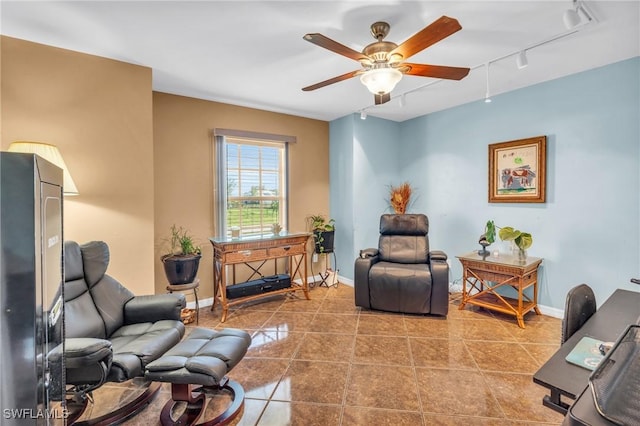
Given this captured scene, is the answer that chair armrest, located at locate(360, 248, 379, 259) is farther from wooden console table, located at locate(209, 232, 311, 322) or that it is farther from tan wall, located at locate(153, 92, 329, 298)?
tan wall, located at locate(153, 92, 329, 298)

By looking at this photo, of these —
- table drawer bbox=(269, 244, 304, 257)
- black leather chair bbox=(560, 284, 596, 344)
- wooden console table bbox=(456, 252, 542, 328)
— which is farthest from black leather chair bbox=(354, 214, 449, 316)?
black leather chair bbox=(560, 284, 596, 344)

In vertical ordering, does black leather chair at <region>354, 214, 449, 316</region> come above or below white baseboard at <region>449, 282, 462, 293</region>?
above

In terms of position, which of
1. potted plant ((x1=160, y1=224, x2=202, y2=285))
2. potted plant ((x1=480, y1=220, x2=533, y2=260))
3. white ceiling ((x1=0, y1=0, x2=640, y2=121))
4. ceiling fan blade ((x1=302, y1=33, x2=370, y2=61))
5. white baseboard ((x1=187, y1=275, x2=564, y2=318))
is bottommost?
white baseboard ((x1=187, y1=275, x2=564, y2=318))

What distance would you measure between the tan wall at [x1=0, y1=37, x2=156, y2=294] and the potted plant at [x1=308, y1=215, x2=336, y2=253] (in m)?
2.22

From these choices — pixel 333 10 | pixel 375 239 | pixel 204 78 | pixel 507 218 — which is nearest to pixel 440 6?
pixel 333 10

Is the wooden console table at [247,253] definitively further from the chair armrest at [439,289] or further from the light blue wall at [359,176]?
the chair armrest at [439,289]

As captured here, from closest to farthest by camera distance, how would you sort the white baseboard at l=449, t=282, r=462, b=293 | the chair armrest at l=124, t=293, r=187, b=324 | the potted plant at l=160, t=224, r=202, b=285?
1. the chair armrest at l=124, t=293, r=187, b=324
2. the potted plant at l=160, t=224, r=202, b=285
3. the white baseboard at l=449, t=282, r=462, b=293

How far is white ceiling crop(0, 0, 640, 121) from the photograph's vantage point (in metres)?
1.91

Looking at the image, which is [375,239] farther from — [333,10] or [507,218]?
[333,10]

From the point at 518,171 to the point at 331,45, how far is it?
2.89 meters

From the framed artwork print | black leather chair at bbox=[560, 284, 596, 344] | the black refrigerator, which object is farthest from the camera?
the framed artwork print

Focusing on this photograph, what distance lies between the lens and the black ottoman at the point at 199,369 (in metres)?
1.56

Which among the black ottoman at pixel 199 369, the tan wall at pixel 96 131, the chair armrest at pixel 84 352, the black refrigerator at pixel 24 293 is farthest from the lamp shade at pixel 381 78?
the chair armrest at pixel 84 352

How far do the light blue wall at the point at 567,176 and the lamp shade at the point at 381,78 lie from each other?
2.31 metres
